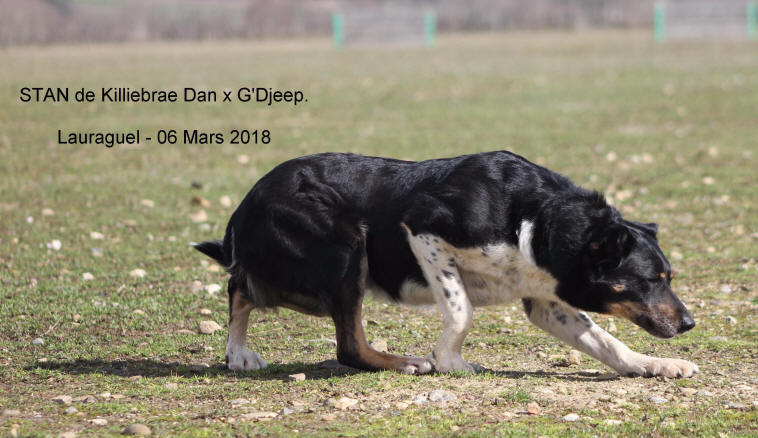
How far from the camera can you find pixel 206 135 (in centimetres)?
1670

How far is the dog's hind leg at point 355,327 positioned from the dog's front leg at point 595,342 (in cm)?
78

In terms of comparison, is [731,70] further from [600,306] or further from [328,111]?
[600,306]

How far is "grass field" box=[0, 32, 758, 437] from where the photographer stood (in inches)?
200

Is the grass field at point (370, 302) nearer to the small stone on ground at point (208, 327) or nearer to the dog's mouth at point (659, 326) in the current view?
the small stone on ground at point (208, 327)

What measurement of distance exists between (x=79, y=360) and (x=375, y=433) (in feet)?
7.81

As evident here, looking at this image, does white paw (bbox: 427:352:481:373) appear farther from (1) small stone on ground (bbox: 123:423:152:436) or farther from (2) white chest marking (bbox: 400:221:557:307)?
(1) small stone on ground (bbox: 123:423:152:436)

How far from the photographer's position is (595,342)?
230 inches

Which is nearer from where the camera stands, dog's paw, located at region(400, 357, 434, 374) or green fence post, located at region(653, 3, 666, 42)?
dog's paw, located at region(400, 357, 434, 374)

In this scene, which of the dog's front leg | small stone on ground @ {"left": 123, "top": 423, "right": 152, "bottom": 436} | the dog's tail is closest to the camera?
small stone on ground @ {"left": 123, "top": 423, "right": 152, "bottom": 436}

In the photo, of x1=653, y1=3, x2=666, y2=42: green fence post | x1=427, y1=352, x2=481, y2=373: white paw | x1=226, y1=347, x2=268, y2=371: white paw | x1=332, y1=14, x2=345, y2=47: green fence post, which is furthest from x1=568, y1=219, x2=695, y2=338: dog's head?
x1=332, y1=14, x2=345, y2=47: green fence post

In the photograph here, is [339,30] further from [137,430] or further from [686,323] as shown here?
[137,430]

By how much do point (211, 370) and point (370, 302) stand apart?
1.95 meters

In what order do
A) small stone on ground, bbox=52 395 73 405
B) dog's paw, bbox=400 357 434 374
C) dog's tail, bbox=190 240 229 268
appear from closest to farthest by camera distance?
1. small stone on ground, bbox=52 395 73 405
2. dog's paw, bbox=400 357 434 374
3. dog's tail, bbox=190 240 229 268

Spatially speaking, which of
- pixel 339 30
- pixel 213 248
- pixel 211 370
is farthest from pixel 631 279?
pixel 339 30
